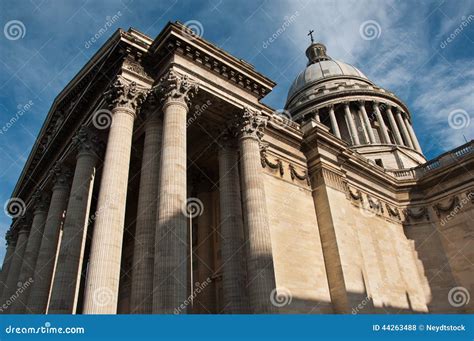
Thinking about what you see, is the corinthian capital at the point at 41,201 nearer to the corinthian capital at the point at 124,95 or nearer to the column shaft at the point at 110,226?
the corinthian capital at the point at 124,95

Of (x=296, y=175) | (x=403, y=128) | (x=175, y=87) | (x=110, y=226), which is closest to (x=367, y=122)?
(x=403, y=128)

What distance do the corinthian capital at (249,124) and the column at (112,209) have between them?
198 inches

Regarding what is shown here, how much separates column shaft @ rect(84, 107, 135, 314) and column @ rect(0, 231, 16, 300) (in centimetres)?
1657

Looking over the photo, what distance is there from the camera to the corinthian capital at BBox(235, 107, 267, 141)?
19016 millimetres

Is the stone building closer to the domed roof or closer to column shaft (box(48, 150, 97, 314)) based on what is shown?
column shaft (box(48, 150, 97, 314))

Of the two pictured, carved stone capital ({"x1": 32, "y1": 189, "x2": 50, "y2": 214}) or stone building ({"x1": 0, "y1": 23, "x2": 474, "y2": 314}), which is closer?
stone building ({"x1": 0, "y1": 23, "x2": 474, "y2": 314})

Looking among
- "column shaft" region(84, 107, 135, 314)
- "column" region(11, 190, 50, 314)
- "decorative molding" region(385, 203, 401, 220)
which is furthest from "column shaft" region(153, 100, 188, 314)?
"decorative molding" region(385, 203, 401, 220)

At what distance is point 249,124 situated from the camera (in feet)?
62.9

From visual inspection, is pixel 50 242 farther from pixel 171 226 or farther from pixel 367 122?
pixel 367 122

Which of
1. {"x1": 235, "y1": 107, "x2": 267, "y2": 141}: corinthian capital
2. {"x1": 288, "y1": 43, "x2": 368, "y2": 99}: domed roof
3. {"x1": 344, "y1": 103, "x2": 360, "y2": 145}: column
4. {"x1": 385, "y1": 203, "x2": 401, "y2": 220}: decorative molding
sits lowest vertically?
{"x1": 235, "y1": 107, "x2": 267, "y2": 141}: corinthian capital

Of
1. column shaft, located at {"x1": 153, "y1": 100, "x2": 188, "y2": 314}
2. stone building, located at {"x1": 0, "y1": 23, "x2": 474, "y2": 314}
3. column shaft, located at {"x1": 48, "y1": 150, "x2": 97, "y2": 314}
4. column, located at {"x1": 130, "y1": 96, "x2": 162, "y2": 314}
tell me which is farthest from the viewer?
column shaft, located at {"x1": 48, "y1": 150, "x2": 97, "y2": 314}

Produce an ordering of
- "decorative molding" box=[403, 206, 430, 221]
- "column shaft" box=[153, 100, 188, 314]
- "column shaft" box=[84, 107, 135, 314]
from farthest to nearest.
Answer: "decorative molding" box=[403, 206, 430, 221] < "column shaft" box=[153, 100, 188, 314] < "column shaft" box=[84, 107, 135, 314]

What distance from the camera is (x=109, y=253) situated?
42.5ft

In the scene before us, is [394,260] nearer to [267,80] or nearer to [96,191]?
[267,80]
